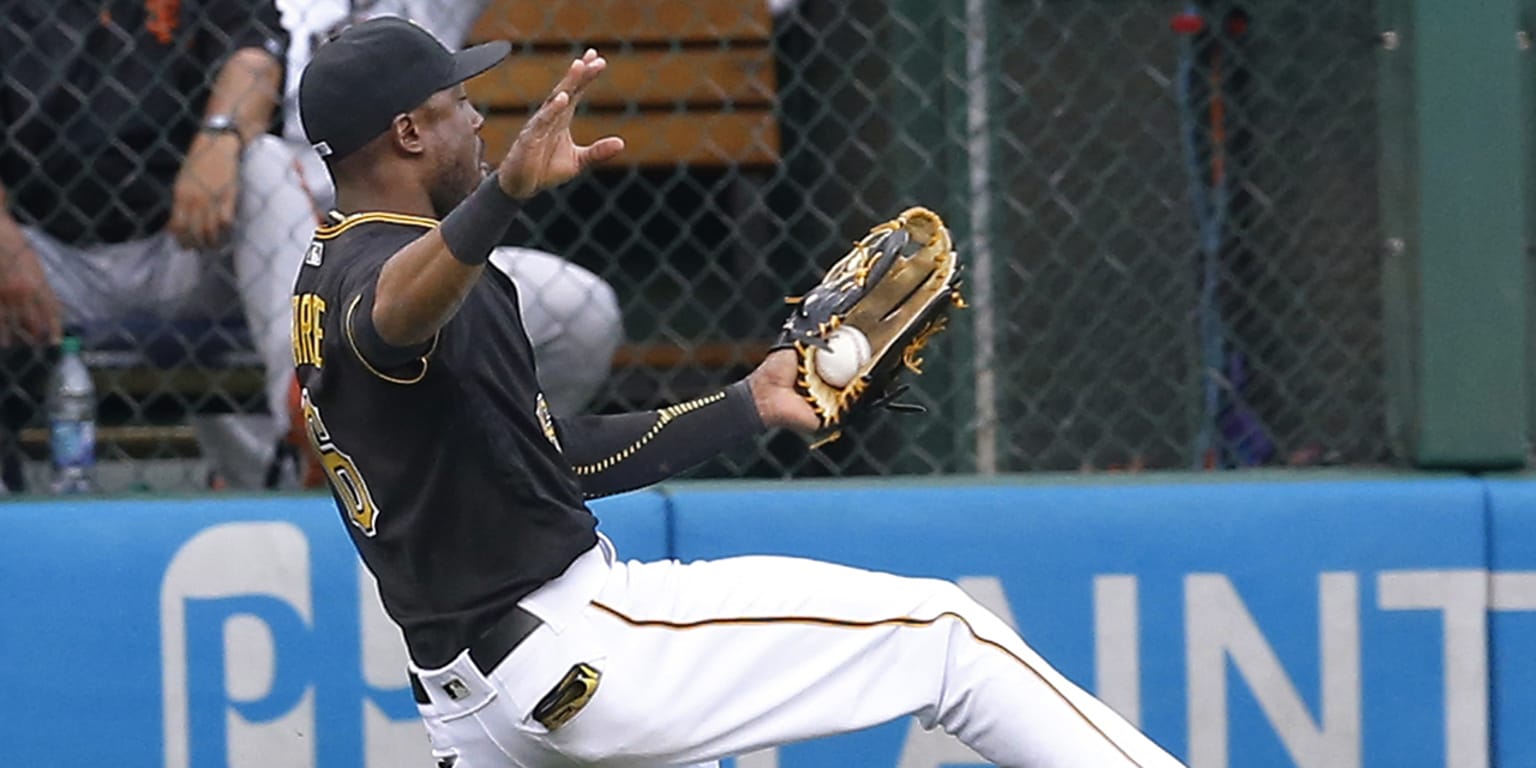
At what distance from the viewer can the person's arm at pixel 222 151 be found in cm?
427

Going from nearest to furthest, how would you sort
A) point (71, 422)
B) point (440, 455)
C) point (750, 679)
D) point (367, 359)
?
1. point (367, 359)
2. point (440, 455)
3. point (750, 679)
4. point (71, 422)

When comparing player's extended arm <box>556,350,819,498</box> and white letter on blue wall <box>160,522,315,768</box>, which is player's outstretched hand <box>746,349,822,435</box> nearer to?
player's extended arm <box>556,350,819,498</box>

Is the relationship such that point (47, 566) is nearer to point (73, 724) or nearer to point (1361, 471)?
point (73, 724)

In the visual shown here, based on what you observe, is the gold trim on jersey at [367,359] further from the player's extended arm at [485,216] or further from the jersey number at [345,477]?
the jersey number at [345,477]

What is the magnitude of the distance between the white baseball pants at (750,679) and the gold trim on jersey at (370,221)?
0.51 metres

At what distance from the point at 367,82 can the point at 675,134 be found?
2254 mm

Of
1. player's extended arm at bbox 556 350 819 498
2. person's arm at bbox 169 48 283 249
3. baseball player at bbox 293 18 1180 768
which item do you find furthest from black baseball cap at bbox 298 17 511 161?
person's arm at bbox 169 48 283 249

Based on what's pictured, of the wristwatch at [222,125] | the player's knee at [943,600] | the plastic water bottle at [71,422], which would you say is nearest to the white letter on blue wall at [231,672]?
the plastic water bottle at [71,422]

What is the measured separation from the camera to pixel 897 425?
4.63m

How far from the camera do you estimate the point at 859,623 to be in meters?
2.95

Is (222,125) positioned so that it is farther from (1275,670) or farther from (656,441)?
(1275,670)

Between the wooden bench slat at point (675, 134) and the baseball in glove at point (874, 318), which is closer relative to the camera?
the baseball in glove at point (874, 318)

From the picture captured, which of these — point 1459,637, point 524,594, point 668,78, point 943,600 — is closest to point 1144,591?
point 1459,637

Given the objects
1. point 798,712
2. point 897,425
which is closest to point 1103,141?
point 897,425
